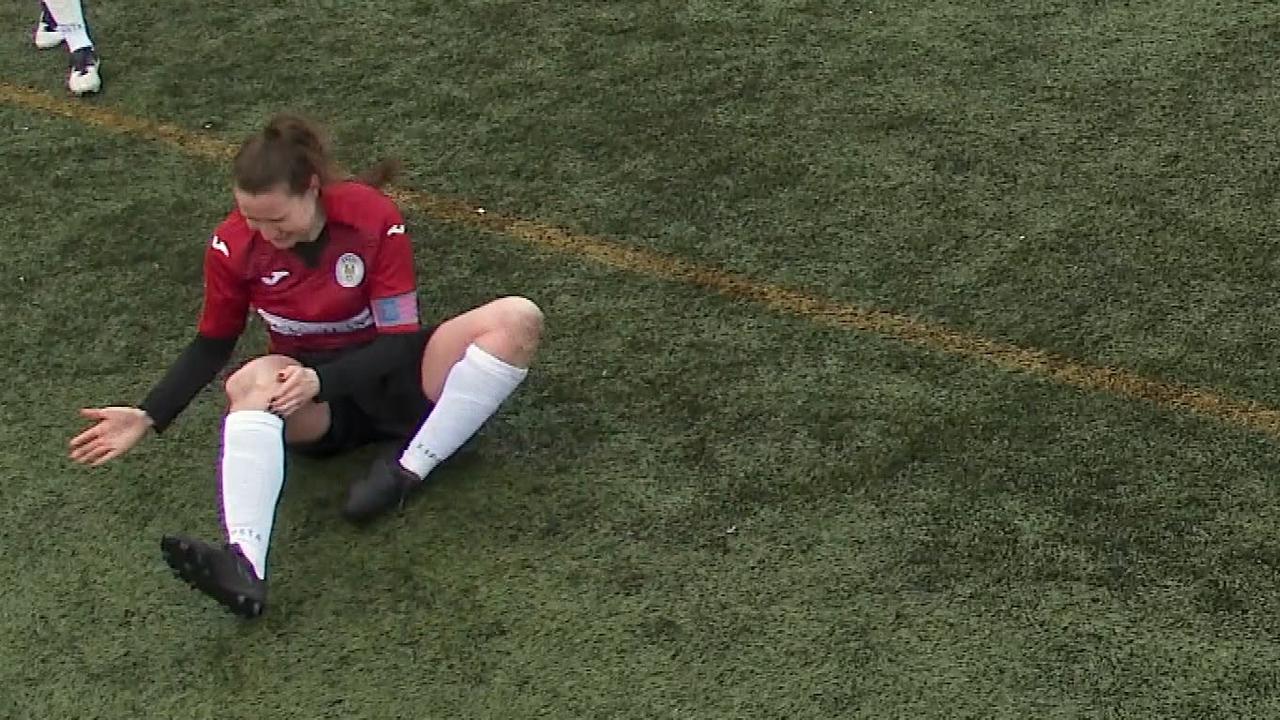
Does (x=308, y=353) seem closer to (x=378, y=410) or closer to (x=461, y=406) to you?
(x=378, y=410)

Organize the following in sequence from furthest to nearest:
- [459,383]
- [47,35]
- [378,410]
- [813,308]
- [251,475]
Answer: [47,35]
[813,308]
[378,410]
[459,383]
[251,475]

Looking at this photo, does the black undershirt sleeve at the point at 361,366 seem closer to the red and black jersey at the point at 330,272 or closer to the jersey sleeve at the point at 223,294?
the red and black jersey at the point at 330,272

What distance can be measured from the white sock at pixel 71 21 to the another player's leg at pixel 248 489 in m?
2.03

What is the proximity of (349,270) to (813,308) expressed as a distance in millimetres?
1013

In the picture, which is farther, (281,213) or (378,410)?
(378,410)

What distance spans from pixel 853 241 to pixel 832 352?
15.7 inches

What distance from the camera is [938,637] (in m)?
2.32

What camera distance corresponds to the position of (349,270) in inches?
98.8

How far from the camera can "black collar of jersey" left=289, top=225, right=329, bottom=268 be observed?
2.49 meters

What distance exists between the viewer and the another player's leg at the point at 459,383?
2568 mm

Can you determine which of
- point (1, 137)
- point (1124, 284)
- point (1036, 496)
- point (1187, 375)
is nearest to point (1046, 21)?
point (1124, 284)

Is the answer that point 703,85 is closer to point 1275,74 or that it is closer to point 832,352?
point 832,352

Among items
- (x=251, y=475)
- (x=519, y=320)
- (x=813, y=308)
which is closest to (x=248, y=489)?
(x=251, y=475)

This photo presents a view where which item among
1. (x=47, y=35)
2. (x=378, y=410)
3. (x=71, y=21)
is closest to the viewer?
(x=378, y=410)
